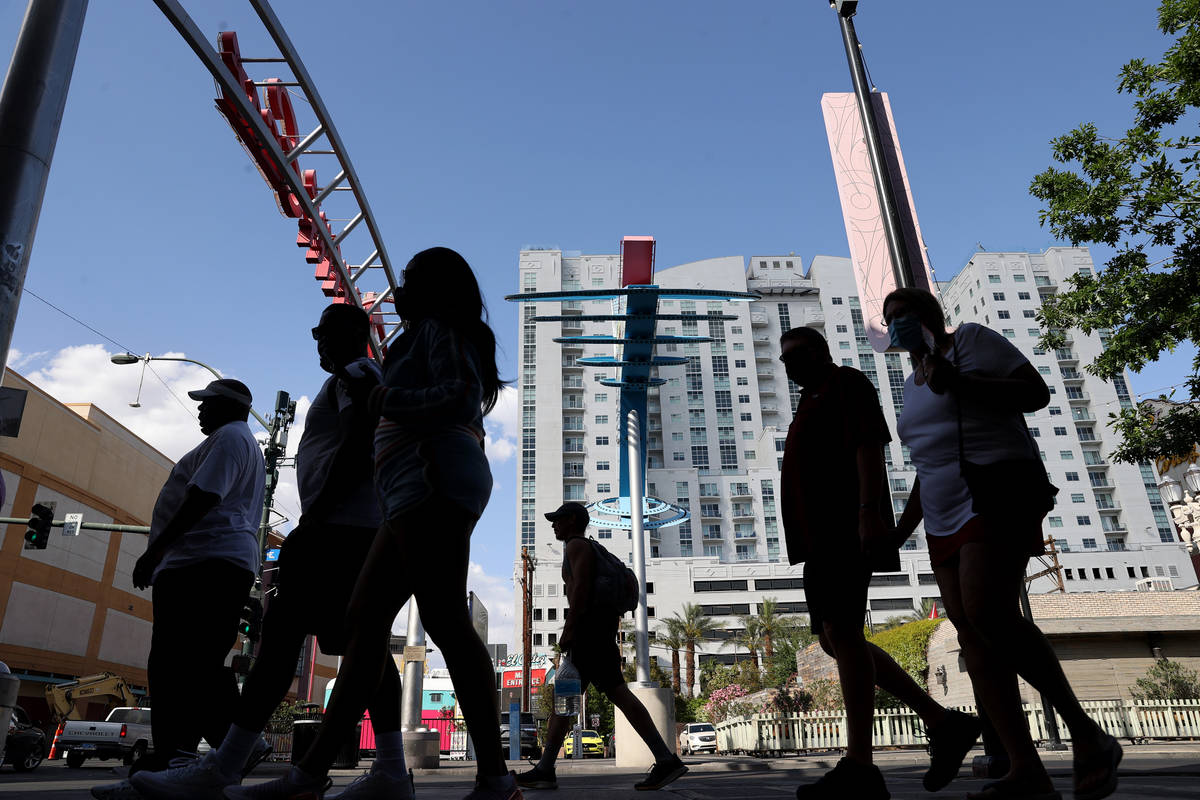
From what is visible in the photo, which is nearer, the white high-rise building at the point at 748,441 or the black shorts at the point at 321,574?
the black shorts at the point at 321,574

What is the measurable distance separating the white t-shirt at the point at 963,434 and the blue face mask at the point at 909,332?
14 centimetres

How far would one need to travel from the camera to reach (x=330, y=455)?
2.95 m

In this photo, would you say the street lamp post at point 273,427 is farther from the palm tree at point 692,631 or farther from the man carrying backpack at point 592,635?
the palm tree at point 692,631

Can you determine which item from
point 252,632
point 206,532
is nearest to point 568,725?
point 206,532

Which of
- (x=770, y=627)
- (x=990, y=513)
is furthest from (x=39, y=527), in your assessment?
(x=770, y=627)

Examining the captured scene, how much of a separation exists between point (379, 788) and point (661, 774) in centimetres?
189

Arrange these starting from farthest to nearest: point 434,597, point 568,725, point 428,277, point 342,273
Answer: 1. point 342,273
2. point 568,725
3. point 428,277
4. point 434,597

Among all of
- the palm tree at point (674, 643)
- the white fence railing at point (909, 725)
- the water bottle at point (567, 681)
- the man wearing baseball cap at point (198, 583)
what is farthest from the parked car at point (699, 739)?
the man wearing baseball cap at point (198, 583)

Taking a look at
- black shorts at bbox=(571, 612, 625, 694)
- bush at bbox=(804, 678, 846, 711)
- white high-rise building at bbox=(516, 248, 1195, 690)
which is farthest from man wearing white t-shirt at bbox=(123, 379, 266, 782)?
white high-rise building at bbox=(516, 248, 1195, 690)

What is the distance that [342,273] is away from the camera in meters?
16.1

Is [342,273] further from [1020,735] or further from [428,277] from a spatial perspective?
[1020,735]

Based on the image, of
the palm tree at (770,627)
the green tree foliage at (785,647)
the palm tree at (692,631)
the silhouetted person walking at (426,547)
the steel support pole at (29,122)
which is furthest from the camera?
the palm tree at (770,627)

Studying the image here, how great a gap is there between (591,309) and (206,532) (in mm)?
94529

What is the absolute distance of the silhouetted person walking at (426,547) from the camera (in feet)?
7.89
